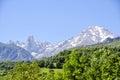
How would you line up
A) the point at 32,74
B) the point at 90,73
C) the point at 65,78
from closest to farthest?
the point at 90,73 → the point at 65,78 → the point at 32,74

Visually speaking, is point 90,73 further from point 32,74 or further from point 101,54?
point 32,74

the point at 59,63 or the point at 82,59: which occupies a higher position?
the point at 59,63

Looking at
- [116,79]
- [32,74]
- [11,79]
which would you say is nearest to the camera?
[116,79]

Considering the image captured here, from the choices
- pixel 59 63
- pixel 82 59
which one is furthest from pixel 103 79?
pixel 59 63

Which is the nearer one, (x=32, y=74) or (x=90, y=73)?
(x=90, y=73)

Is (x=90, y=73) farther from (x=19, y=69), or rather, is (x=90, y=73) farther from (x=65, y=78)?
(x=19, y=69)

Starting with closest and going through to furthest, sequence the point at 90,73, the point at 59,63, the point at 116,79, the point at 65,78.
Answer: the point at 116,79, the point at 90,73, the point at 65,78, the point at 59,63

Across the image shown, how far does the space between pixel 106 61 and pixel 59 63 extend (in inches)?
5647

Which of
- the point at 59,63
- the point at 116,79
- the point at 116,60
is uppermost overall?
the point at 59,63

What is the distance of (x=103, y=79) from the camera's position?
50.6m

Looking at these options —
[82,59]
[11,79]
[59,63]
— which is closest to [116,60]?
[82,59]

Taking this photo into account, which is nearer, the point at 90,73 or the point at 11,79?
the point at 90,73

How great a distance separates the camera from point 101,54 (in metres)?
54.8

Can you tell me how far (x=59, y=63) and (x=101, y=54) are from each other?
458ft
